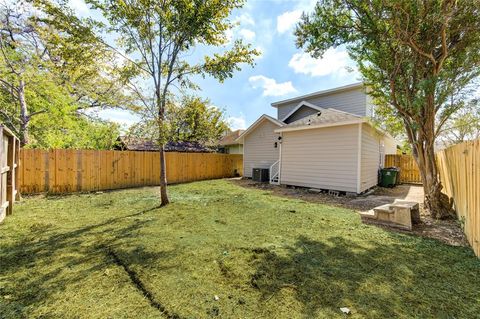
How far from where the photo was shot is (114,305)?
2.09 metres

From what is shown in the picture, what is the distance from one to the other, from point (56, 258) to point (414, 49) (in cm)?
773

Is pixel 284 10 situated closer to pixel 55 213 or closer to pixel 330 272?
pixel 330 272

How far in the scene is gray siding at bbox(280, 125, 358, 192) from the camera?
8.55 m

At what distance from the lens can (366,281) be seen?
2.57 meters

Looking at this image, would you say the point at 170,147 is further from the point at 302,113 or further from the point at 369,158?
the point at 369,158

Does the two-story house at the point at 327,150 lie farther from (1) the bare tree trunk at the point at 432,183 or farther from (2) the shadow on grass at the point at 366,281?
(2) the shadow on grass at the point at 366,281

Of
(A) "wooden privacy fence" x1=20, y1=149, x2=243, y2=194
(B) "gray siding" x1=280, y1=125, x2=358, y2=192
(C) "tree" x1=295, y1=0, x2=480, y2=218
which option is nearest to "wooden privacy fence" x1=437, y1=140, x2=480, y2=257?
(C) "tree" x1=295, y1=0, x2=480, y2=218

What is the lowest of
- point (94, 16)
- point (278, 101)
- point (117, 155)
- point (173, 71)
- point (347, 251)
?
point (347, 251)

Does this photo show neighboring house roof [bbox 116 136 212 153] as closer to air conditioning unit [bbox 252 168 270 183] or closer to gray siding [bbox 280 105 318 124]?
air conditioning unit [bbox 252 168 270 183]

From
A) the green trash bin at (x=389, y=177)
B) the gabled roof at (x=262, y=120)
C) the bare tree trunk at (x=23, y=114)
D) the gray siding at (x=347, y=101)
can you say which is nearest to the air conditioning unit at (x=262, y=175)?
the gabled roof at (x=262, y=120)

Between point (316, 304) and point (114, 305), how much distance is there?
6.45 feet

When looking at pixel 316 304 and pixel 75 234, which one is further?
pixel 75 234

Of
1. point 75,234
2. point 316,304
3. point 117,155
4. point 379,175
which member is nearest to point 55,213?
point 75,234

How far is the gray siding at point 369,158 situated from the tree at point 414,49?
9.33ft
